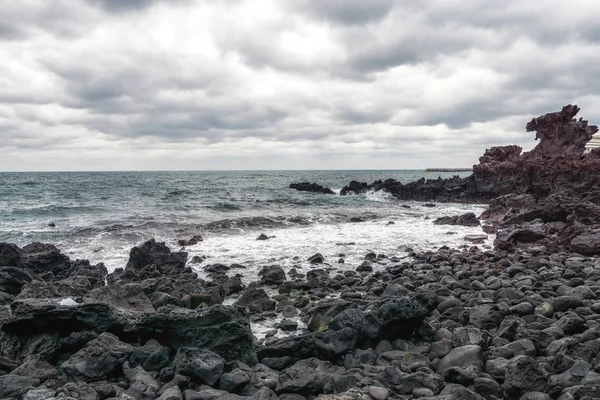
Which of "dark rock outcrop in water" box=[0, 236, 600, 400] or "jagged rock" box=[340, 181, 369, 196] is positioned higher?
"jagged rock" box=[340, 181, 369, 196]

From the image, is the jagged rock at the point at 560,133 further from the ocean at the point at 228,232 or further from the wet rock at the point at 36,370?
the wet rock at the point at 36,370

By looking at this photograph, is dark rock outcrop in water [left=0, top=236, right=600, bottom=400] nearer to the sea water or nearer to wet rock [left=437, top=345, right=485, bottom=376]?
wet rock [left=437, top=345, right=485, bottom=376]

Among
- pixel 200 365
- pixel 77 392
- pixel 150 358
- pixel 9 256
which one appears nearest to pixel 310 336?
pixel 200 365

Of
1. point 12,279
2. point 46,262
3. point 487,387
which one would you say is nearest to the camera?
point 487,387

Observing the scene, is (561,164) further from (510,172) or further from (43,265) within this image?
(43,265)

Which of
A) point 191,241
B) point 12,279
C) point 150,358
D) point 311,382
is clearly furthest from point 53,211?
point 311,382

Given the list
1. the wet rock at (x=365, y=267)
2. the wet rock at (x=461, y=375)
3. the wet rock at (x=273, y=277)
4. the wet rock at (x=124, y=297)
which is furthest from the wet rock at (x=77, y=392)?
the wet rock at (x=365, y=267)

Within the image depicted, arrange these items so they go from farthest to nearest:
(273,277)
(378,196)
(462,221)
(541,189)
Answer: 1. (378,196)
2. (541,189)
3. (462,221)
4. (273,277)

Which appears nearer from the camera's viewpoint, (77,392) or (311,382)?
(77,392)

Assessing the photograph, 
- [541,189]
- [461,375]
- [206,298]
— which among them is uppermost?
[541,189]

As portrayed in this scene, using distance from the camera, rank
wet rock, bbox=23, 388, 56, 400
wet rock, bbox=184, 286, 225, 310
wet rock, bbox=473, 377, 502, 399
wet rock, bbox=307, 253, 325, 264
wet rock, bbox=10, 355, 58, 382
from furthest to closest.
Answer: wet rock, bbox=307, 253, 325, 264
wet rock, bbox=184, 286, 225, 310
wet rock, bbox=10, 355, 58, 382
wet rock, bbox=473, 377, 502, 399
wet rock, bbox=23, 388, 56, 400

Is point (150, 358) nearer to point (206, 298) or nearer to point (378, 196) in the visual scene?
point (206, 298)

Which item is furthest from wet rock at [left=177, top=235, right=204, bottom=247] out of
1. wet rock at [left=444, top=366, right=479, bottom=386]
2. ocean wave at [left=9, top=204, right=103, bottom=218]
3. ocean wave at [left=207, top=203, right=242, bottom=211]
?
wet rock at [left=444, top=366, right=479, bottom=386]

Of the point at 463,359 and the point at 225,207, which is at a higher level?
the point at 225,207
